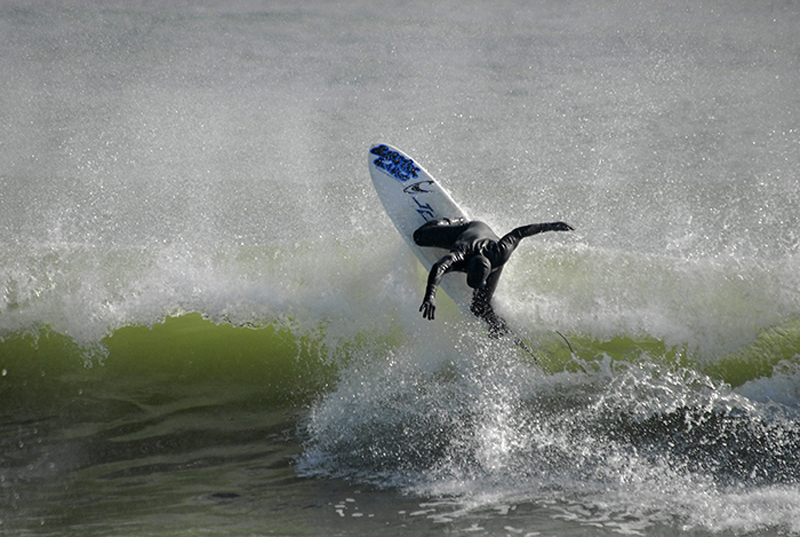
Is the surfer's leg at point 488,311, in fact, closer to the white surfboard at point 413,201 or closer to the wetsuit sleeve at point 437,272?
the white surfboard at point 413,201

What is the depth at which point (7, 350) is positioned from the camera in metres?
4.66

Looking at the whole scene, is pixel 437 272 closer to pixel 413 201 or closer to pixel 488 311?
pixel 488 311

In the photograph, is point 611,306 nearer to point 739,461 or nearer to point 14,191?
point 739,461

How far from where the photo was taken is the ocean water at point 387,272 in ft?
12.4

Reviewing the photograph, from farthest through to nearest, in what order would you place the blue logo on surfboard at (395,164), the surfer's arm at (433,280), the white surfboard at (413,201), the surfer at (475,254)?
the blue logo on surfboard at (395,164) → the white surfboard at (413,201) → the surfer at (475,254) → the surfer's arm at (433,280)

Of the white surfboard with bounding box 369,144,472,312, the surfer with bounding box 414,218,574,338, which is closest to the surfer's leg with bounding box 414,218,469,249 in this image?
the surfer with bounding box 414,218,574,338

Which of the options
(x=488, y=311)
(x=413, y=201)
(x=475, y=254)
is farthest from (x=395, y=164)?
(x=488, y=311)

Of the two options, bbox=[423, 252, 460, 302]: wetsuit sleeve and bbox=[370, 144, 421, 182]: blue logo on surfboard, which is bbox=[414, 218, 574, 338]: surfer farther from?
bbox=[370, 144, 421, 182]: blue logo on surfboard

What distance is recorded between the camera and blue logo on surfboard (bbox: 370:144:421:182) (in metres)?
4.77

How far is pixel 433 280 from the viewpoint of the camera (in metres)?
3.52

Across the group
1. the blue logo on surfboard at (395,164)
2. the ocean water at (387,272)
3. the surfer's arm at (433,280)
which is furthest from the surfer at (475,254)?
the blue logo on surfboard at (395,164)

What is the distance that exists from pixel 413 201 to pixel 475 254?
39.6 inches

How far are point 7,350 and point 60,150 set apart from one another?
2064 millimetres

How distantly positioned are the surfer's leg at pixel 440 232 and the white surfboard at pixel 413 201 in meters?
0.13
